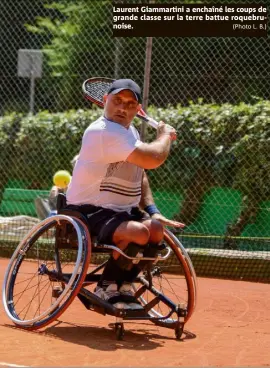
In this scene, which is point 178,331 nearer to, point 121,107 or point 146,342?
point 146,342

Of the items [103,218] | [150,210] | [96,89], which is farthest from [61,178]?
[103,218]

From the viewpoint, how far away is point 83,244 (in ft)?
17.3

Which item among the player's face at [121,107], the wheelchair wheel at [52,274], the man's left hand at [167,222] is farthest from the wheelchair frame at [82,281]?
the player's face at [121,107]

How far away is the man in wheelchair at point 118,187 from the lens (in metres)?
5.36

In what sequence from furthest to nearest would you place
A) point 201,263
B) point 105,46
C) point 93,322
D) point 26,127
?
1. point 105,46
2. point 26,127
3. point 201,263
4. point 93,322

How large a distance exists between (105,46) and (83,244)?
8.35 meters

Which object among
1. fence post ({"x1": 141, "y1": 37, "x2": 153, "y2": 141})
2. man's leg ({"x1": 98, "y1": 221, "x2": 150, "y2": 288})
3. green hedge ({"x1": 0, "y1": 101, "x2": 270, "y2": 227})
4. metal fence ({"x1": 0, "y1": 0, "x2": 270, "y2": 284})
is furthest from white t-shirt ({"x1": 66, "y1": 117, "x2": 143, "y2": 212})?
green hedge ({"x1": 0, "y1": 101, "x2": 270, "y2": 227})

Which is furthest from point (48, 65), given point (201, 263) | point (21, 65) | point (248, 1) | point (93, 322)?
point (93, 322)

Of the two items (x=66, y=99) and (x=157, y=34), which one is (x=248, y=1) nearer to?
(x=157, y=34)

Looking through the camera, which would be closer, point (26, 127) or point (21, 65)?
point (26, 127)

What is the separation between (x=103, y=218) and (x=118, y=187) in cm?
23

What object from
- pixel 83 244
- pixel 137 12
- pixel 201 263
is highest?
pixel 137 12

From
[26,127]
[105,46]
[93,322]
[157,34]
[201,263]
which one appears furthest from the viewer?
[105,46]

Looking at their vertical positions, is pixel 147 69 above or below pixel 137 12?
below
